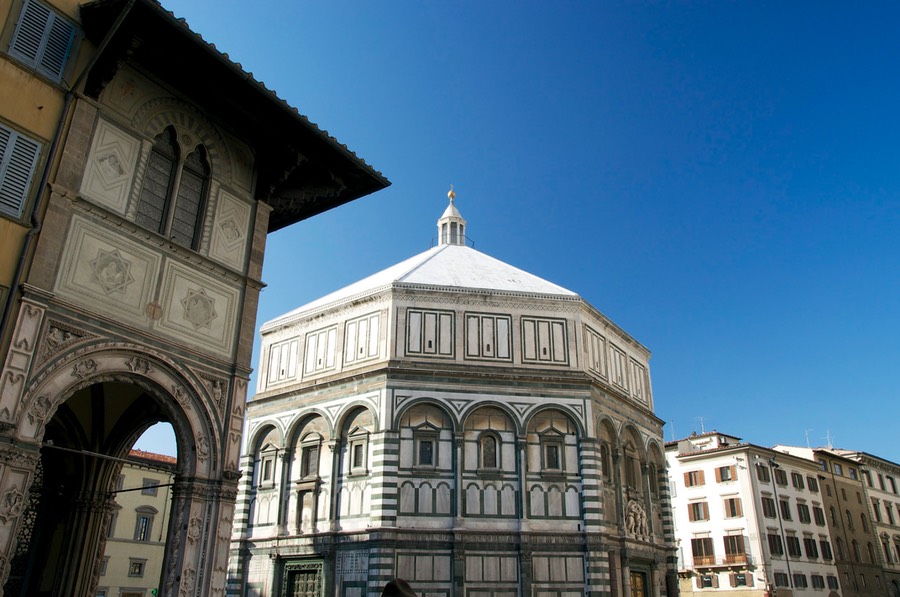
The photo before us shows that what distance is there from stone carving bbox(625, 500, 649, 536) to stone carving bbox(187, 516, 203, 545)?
673 inches

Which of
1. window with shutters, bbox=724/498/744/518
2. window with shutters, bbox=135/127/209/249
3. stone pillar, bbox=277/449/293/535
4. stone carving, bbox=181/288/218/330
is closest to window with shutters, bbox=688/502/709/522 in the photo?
window with shutters, bbox=724/498/744/518

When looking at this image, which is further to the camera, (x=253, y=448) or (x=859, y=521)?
(x=859, y=521)

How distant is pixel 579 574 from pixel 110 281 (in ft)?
55.1

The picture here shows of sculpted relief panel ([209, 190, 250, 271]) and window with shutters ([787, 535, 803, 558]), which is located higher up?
sculpted relief panel ([209, 190, 250, 271])

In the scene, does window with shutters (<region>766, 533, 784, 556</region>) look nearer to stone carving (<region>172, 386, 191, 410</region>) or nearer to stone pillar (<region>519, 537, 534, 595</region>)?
stone pillar (<region>519, 537, 534, 595</region>)

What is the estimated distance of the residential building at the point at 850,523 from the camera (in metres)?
43.6

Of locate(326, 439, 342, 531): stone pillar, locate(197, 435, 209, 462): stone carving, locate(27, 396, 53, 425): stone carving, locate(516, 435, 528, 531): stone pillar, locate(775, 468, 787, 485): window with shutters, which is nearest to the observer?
locate(27, 396, 53, 425): stone carving

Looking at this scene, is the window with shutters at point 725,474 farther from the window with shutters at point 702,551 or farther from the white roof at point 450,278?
the white roof at point 450,278

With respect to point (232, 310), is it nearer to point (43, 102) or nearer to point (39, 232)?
point (39, 232)

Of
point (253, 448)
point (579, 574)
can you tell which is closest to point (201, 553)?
point (579, 574)

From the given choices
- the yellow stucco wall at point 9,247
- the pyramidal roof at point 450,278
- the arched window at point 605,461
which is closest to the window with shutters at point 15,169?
the yellow stucco wall at point 9,247

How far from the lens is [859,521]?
46.8 meters

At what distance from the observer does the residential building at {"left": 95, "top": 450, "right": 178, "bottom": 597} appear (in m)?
33.2

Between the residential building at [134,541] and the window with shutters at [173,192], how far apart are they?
995 inches
